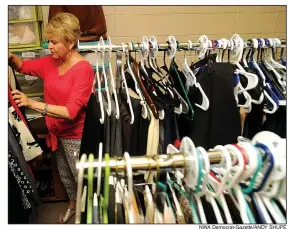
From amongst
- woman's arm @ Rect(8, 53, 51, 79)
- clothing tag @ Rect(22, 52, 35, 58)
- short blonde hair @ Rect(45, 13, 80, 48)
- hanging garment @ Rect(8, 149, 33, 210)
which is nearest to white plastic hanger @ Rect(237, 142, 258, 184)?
hanging garment @ Rect(8, 149, 33, 210)

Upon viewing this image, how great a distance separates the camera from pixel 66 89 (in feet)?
4.02

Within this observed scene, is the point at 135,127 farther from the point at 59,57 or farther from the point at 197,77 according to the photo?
the point at 59,57

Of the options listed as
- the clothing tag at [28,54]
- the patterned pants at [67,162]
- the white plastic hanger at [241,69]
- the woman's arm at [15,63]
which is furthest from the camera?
the clothing tag at [28,54]

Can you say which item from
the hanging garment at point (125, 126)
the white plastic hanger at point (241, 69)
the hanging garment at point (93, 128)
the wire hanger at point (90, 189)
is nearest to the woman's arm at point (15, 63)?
the hanging garment at point (93, 128)

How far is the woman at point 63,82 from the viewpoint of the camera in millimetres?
1166

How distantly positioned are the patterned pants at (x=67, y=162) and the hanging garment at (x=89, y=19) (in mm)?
663

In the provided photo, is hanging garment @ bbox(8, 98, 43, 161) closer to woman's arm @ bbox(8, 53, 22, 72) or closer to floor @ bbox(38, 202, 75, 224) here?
woman's arm @ bbox(8, 53, 22, 72)

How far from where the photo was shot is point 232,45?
3.69ft

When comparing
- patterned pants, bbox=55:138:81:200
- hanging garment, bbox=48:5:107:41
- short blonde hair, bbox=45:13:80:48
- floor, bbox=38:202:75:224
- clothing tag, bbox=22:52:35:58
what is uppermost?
hanging garment, bbox=48:5:107:41

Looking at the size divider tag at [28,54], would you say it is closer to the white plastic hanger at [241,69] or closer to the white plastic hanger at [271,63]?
the white plastic hanger at [241,69]

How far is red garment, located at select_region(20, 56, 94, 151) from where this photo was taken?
46.5 inches

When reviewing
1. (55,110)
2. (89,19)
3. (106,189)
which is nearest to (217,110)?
(106,189)
